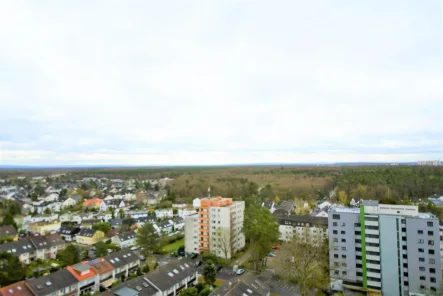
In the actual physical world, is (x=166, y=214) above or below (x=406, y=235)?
below

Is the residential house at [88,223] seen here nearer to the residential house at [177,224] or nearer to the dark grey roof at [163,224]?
the dark grey roof at [163,224]

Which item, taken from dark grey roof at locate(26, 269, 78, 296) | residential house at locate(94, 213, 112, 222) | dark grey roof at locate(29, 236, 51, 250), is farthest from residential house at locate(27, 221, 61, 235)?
dark grey roof at locate(26, 269, 78, 296)

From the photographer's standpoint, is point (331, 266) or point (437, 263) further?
point (331, 266)

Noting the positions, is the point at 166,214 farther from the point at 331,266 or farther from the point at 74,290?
the point at 331,266

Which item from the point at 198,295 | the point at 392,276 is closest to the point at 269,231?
the point at 198,295

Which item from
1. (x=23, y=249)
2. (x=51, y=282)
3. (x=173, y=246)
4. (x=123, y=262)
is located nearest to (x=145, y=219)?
(x=173, y=246)

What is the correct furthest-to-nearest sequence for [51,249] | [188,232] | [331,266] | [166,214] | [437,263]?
1. [166,214]
2. [188,232]
3. [51,249]
4. [331,266]
5. [437,263]

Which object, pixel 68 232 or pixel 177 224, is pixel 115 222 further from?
pixel 177 224

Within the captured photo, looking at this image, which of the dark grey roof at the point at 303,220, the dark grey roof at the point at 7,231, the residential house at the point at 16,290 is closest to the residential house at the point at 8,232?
the dark grey roof at the point at 7,231
